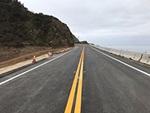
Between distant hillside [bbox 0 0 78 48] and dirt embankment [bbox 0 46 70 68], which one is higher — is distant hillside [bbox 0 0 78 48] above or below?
above

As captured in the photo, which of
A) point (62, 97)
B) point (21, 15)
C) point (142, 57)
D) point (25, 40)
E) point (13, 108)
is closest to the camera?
point (13, 108)

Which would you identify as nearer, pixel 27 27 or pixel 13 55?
pixel 13 55

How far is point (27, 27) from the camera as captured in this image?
61250 millimetres

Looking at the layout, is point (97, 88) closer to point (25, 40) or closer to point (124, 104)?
point (124, 104)

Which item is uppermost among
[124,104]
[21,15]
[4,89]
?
[21,15]

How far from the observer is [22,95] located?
246 inches

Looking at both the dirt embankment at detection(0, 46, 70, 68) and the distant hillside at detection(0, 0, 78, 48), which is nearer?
the dirt embankment at detection(0, 46, 70, 68)

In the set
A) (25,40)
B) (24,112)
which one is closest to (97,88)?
(24,112)

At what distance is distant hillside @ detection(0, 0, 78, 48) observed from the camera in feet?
170

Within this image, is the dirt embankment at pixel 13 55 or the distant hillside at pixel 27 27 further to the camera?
Result: the distant hillside at pixel 27 27

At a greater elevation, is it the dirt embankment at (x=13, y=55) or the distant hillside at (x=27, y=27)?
the distant hillside at (x=27, y=27)

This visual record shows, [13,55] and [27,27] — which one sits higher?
[27,27]

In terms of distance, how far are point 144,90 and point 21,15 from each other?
208ft

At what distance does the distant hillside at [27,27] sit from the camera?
51938mm
